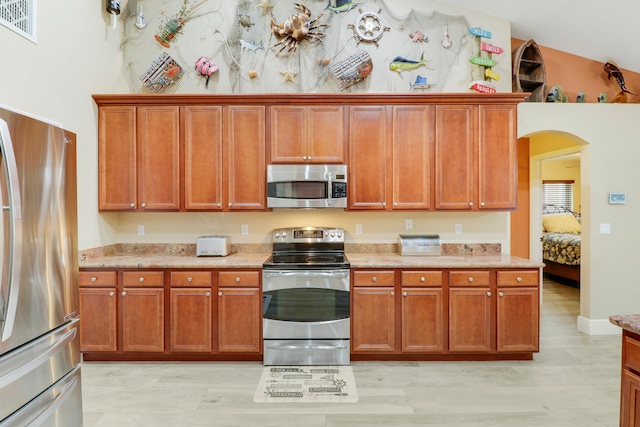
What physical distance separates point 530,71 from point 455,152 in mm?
1575

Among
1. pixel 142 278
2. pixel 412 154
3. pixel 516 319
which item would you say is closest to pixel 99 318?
pixel 142 278

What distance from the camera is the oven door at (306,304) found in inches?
118

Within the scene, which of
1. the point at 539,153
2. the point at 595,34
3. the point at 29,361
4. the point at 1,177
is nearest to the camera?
the point at 1,177

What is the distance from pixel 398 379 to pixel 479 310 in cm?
97

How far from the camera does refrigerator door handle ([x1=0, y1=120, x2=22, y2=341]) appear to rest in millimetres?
1297

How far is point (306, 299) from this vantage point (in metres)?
3.02

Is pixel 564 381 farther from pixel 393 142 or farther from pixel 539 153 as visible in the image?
pixel 539 153

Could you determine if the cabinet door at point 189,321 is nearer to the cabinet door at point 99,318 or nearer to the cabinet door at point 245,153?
the cabinet door at point 99,318

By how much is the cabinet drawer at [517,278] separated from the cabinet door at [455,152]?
73cm

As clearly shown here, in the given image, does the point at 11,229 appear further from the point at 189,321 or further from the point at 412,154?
the point at 412,154

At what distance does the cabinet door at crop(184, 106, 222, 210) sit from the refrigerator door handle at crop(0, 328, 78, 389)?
176 cm

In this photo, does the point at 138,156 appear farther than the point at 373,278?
Yes

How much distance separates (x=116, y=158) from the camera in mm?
3344


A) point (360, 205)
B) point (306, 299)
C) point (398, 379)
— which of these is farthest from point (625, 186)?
point (306, 299)
